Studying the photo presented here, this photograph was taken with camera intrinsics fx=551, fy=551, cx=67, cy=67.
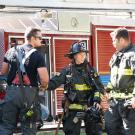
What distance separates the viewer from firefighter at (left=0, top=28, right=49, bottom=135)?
6.18 metres

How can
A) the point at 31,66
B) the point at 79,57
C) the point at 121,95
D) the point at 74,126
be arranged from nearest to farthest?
the point at 31,66
the point at 121,95
the point at 74,126
the point at 79,57

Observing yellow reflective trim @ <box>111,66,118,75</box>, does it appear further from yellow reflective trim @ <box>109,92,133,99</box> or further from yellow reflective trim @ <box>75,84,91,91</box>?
yellow reflective trim @ <box>75,84,91,91</box>

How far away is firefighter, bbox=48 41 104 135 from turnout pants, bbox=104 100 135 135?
1.26 feet

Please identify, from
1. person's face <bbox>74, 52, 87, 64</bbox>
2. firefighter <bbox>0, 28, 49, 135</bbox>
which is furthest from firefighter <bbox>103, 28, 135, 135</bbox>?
firefighter <bbox>0, 28, 49, 135</bbox>

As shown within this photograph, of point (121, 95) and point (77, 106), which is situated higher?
point (121, 95)

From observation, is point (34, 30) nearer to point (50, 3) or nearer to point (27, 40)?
point (27, 40)

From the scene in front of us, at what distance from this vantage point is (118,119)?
6.36 metres

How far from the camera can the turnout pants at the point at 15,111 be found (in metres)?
6.18

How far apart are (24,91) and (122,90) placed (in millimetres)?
1117

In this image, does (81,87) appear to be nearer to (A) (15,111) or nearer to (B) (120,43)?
(B) (120,43)

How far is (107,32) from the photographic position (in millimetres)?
9352

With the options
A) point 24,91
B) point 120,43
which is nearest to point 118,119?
point 120,43

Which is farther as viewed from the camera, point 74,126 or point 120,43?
point 74,126

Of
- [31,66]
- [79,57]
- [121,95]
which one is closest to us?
[31,66]
